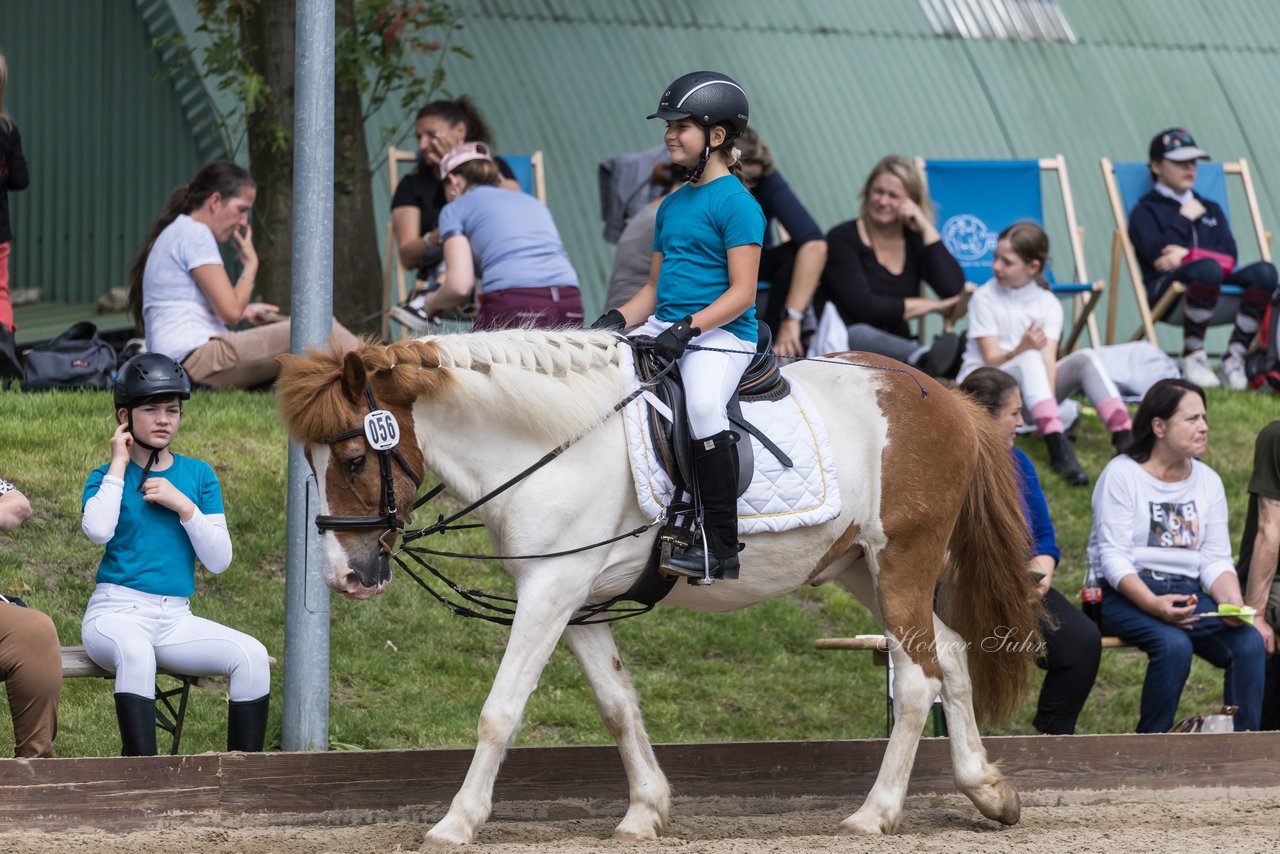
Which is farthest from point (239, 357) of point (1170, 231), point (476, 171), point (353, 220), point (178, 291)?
point (1170, 231)

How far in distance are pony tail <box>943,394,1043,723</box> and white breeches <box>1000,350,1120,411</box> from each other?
118 inches

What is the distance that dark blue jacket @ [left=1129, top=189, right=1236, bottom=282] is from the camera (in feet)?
36.5

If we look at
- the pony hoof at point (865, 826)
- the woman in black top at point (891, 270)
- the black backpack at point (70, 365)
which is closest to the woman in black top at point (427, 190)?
the black backpack at point (70, 365)

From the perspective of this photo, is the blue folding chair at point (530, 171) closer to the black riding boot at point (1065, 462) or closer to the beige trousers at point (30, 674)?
the black riding boot at point (1065, 462)

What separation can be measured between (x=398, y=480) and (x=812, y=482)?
1.29 metres

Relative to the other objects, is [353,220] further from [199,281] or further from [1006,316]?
[1006,316]

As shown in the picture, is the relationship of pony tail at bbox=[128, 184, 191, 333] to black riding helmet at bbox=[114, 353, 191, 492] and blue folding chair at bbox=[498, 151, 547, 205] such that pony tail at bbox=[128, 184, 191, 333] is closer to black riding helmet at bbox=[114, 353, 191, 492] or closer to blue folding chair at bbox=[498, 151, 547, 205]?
black riding helmet at bbox=[114, 353, 191, 492]

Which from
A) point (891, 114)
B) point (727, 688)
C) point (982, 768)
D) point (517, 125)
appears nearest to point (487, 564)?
point (727, 688)

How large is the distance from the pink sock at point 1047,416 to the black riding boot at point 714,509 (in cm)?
433

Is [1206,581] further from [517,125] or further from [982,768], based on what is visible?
[517,125]

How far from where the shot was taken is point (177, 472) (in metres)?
5.57

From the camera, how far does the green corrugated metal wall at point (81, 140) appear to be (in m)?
11.6

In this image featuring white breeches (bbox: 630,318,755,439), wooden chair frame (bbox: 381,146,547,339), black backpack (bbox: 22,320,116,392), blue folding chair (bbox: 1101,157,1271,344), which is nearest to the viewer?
white breeches (bbox: 630,318,755,439)

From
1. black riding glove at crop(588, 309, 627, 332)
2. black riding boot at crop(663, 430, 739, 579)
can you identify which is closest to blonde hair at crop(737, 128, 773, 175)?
black riding glove at crop(588, 309, 627, 332)
